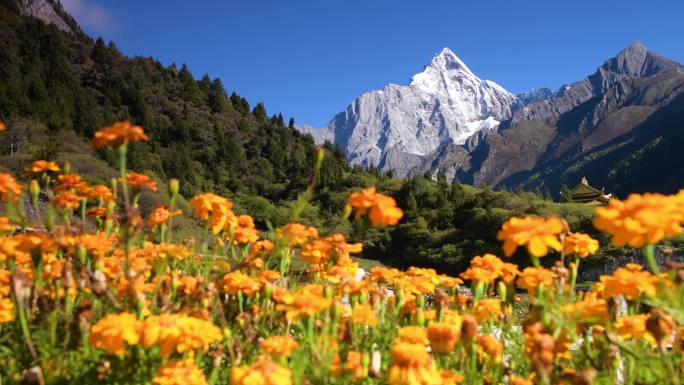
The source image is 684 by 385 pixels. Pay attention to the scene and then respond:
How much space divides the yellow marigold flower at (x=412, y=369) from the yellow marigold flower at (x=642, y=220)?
0.65 m

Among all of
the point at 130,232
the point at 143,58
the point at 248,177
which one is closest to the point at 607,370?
the point at 130,232

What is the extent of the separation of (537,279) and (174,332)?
1445 millimetres

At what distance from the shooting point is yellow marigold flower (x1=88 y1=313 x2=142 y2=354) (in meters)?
1.43

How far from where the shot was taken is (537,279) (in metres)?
2.00

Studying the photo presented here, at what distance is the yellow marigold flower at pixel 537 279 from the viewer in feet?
6.26

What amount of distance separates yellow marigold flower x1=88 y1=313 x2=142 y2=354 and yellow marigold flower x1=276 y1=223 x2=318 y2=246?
58 cm

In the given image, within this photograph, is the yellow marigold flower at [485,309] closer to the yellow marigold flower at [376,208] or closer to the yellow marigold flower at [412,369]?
the yellow marigold flower at [376,208]

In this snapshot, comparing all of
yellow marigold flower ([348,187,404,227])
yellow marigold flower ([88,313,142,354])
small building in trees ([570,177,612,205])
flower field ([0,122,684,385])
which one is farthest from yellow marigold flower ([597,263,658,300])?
small building in trees ([570,177,612,205])

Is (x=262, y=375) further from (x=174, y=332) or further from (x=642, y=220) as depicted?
(x=642, y=220)

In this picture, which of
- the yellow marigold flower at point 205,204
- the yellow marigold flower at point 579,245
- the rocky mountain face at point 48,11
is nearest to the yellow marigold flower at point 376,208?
the yellow marigold flower at point 205,204

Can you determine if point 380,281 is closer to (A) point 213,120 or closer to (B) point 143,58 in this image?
(A) point 213,120

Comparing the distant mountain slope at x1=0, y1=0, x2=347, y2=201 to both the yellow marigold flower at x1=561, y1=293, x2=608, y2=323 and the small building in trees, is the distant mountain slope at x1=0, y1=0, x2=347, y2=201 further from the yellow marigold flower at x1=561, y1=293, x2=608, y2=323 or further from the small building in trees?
the yellow marigold flower at x1=561, y1=293, x2=608, y2=323

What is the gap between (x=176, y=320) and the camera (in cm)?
148

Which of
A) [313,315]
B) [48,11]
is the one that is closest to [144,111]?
[48,11]
